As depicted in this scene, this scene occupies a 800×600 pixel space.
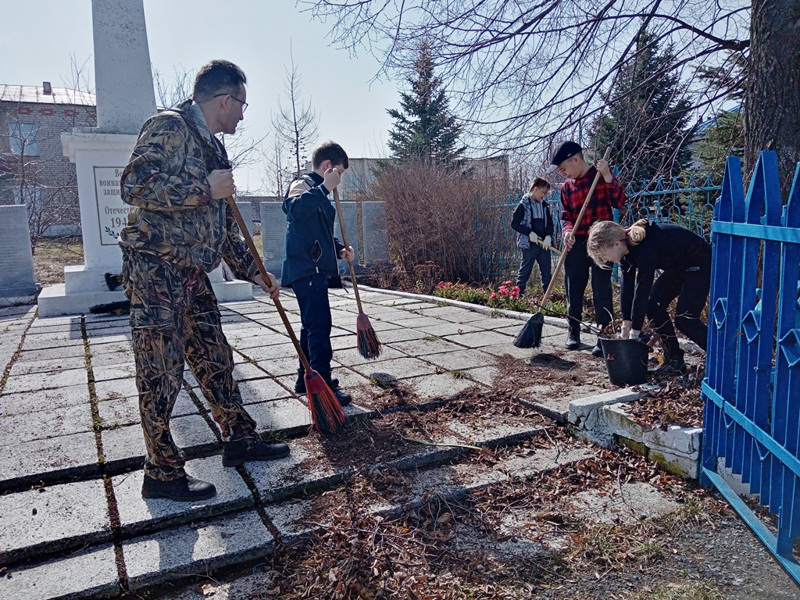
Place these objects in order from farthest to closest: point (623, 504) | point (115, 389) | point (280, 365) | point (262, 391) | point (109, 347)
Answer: point (109, 347) < point (280, 365) < point (115, 389) < point (262, 391) < point (623, 504)

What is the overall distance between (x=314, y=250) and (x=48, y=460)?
6.00 feet

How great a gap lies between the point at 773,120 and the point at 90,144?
765 centimetres

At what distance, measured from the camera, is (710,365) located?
2773 mm

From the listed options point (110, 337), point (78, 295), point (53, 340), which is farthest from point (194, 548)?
point (78, 295)

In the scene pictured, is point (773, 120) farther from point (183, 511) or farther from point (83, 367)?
point (83, 367)

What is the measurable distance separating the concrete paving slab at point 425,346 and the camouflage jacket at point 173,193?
282 cm

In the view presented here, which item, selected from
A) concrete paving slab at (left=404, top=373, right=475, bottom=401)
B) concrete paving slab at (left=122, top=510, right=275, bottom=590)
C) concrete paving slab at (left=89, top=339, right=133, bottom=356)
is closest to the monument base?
concrete paving slab at (left=89, top=339, right=133, bottom=356)

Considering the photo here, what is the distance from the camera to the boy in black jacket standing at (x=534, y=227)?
7.68 m

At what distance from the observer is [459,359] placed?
4.95 metres

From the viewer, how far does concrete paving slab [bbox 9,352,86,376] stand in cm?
482

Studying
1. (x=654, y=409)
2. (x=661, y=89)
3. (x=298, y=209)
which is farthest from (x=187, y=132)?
(x=661, y=89)

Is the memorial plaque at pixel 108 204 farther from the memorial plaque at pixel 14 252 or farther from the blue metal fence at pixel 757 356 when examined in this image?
the blue metal fence at pixel 757 356

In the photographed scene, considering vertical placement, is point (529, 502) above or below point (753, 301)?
below

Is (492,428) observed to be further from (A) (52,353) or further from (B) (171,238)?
(A) (52,353)
